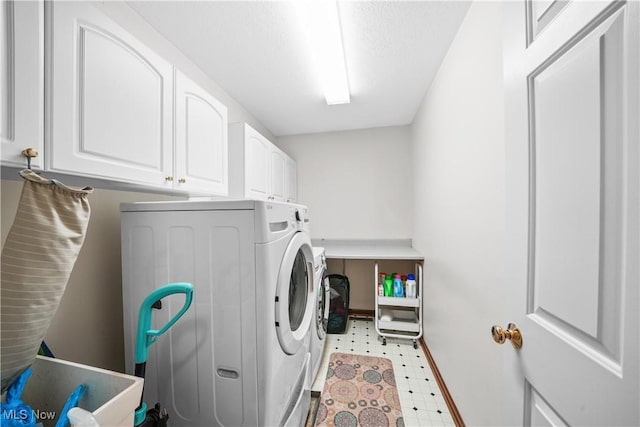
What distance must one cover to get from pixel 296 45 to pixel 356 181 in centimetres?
187

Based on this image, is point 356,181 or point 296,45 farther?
point 356,181

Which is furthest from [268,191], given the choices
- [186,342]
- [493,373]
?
[493,373]

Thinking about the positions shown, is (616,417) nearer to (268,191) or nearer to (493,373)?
(493,373)

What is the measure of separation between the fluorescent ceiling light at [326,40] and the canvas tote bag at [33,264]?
1292 mm

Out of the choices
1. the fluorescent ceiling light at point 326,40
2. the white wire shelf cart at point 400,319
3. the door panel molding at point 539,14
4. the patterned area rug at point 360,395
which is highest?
the fluorescent ceiling light at point 326,40

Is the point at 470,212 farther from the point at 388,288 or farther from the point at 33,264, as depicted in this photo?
the point at 33,264

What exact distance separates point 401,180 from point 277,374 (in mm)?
2643

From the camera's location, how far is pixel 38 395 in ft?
2.42

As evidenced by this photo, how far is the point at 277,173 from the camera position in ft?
8.27

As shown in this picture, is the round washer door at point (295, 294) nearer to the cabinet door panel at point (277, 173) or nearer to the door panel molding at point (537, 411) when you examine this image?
the door panel molding at point (537, 411)

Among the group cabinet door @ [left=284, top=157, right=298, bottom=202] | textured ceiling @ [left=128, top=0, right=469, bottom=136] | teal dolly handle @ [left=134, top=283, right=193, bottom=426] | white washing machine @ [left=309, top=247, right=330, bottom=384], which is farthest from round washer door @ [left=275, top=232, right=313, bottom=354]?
cabinet door @ [left=284, top=157, right=298, bottom=202]

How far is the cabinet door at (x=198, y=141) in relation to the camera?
107cm

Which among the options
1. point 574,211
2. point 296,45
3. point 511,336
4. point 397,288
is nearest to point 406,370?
point 397,288

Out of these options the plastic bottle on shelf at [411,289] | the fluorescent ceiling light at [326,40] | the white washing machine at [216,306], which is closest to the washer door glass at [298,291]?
the white washing machine at [216,306]
